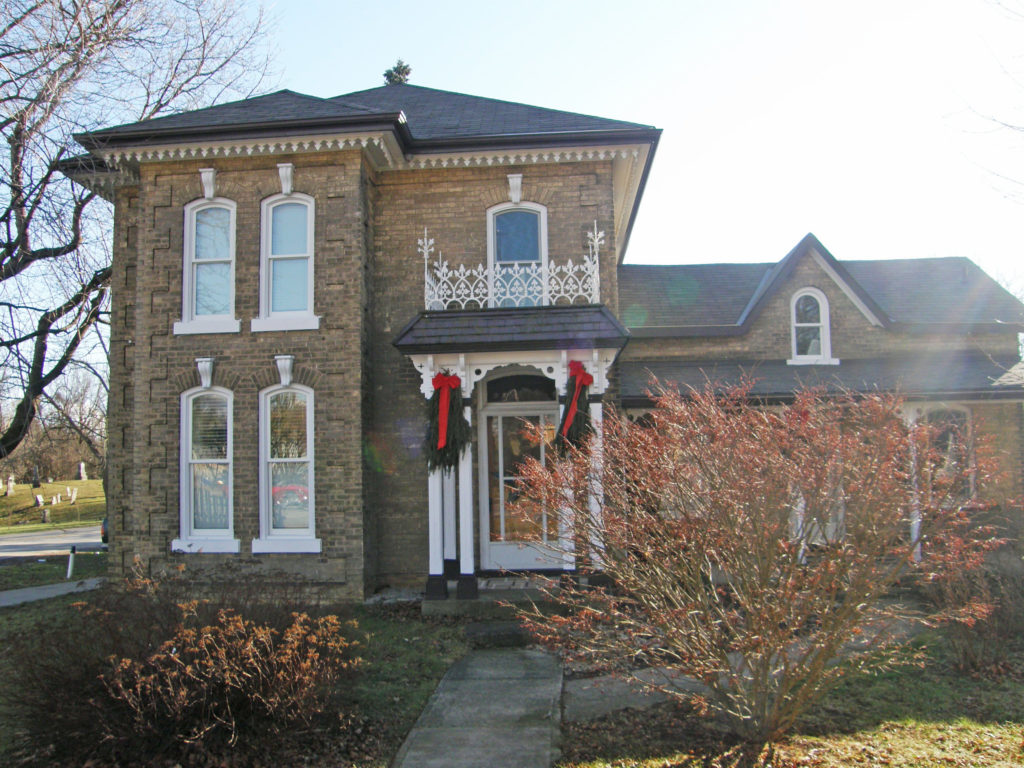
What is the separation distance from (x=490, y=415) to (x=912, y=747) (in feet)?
23.9

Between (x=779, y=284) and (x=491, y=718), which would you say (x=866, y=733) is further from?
(x=779, y=284)

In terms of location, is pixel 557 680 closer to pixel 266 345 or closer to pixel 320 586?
pixel 320 586

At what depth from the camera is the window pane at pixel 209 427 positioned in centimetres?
1080

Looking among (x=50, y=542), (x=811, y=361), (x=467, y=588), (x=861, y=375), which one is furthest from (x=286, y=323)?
(x=50, y=542)

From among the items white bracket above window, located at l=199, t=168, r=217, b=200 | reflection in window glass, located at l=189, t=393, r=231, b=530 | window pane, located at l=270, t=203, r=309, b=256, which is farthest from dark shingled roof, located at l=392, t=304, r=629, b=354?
white bracket above window, located at l=199, t=168, r=217, b=200

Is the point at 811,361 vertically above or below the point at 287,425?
above

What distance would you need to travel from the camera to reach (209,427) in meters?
10.9

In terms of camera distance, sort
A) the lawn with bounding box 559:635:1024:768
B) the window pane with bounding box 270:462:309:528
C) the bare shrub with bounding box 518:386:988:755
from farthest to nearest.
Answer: the window pane with bounding box 270:462:309:528 → the lawn with bounding box 559:635:1024:768 → the bare shrub with bounding box 518:386:988:755

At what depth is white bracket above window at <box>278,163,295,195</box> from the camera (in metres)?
10.7

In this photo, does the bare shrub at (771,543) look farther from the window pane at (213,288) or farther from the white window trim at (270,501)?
the window pane at (213,288)

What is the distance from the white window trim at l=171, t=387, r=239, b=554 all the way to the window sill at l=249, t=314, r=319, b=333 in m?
1.05

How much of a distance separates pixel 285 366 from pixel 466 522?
339 centimetres

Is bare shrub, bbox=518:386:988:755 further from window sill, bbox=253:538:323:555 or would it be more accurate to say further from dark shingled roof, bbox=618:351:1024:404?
dark shingled roof, bbox=618:351:1024:404

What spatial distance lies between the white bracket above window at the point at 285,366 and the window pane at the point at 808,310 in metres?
9.01
